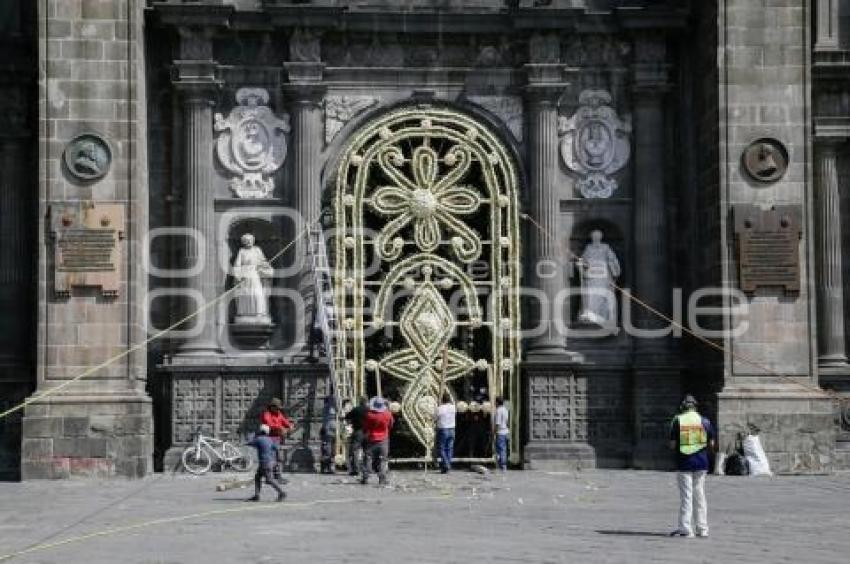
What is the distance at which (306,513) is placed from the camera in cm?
2214

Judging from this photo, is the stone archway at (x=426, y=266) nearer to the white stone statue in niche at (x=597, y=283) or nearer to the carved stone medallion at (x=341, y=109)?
the carved stone medallion at (x=341, y=109)

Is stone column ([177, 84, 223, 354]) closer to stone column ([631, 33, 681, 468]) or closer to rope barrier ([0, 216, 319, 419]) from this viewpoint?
rope barrier ([0, 216, 319, 419])

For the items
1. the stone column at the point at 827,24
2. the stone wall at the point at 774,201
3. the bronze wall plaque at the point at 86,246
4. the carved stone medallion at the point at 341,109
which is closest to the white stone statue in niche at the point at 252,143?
the carved stone medallion at the point at 341,109

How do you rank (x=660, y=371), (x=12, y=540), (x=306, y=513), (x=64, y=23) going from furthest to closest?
(x=660, y=371)
(x=64, y=23)
(x=306, y=513)
(x=12, y=540)

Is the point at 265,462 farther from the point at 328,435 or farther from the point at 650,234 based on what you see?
the point at 650,234

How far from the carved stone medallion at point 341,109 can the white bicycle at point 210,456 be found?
250 inches

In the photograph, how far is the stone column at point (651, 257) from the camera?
3091 cm

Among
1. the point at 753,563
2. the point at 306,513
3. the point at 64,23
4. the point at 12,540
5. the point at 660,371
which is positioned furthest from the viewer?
the point at 660,371

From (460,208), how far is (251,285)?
4.45 meters

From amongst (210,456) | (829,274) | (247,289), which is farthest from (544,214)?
(210,456)

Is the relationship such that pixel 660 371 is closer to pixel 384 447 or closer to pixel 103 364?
pixel 384 447

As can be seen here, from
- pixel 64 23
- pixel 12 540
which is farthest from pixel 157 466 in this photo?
pixel 12 540

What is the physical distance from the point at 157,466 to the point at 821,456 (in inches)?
495

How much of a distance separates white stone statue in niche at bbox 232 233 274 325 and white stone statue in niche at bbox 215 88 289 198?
3.59 ft
